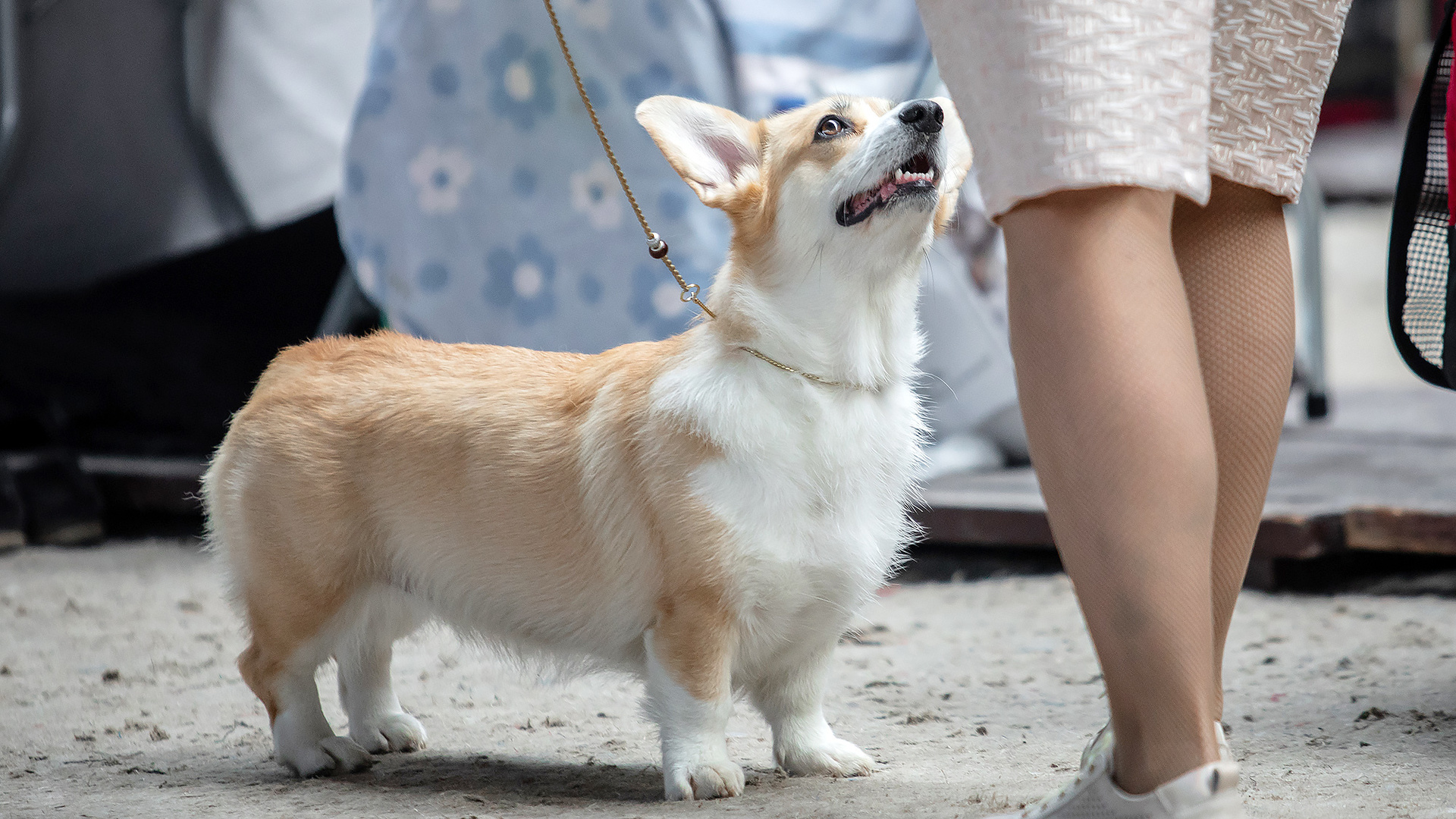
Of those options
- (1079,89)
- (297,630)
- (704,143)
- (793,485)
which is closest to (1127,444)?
(1079,89)

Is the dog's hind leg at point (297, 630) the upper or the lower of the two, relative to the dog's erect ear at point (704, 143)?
lower

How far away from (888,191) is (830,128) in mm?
142

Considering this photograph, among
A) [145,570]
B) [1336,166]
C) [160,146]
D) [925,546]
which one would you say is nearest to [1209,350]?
[925,546]

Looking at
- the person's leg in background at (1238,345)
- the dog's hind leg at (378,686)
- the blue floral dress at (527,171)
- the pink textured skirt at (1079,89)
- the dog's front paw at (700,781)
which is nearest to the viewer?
the pink textured skirt at (1079,89)

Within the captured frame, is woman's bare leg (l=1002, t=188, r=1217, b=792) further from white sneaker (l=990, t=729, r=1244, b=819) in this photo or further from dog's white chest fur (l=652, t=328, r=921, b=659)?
dog's white chest fur (l=652, t=328, r=921, b=659)

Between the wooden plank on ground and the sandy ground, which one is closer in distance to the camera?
the sandy ground

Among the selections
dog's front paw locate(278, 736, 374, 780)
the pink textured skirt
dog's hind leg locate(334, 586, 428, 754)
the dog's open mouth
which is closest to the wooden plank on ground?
the dog's open mouth

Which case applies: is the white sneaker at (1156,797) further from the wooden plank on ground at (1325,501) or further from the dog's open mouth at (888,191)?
the wooden plank on ground at (1325,501)

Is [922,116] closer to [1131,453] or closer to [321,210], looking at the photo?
[1131,453]

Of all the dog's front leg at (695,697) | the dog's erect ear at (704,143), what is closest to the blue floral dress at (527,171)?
the dog's erect ear at (704,143)

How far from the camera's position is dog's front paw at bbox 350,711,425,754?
1856mm

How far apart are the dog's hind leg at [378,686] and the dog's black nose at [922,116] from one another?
92 centimetres

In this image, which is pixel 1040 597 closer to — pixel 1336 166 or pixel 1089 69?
pixel 1089 69

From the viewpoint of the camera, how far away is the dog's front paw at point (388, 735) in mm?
1856
